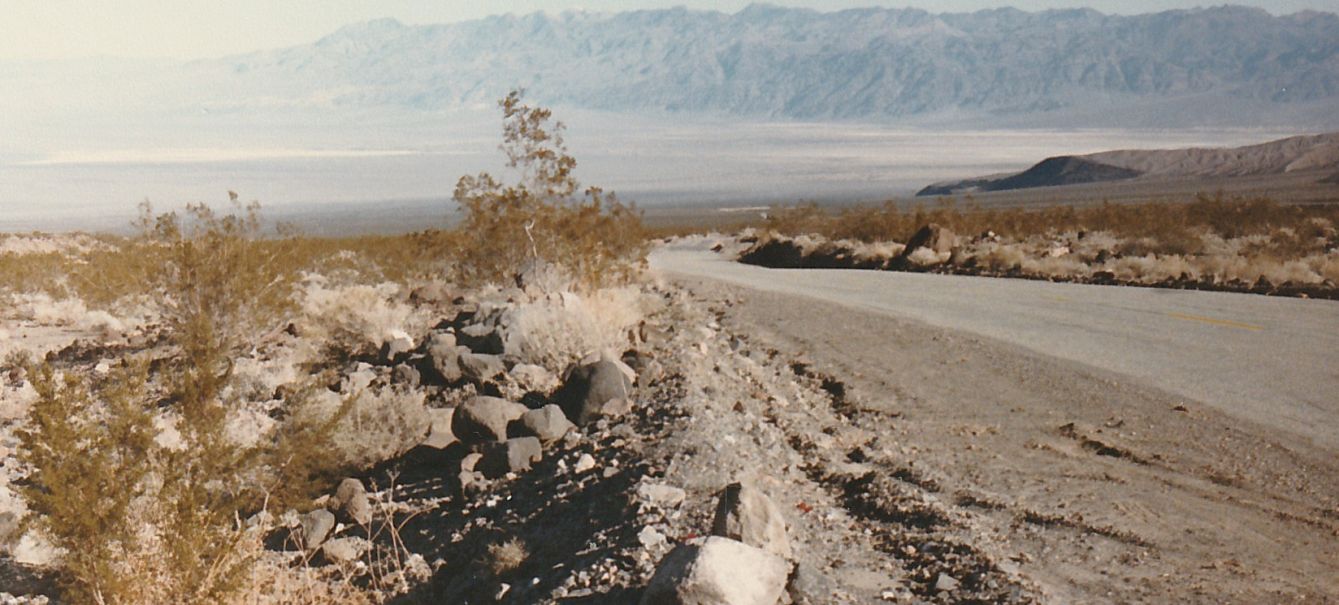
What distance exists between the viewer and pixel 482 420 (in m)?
8.62

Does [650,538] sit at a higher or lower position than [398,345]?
lower

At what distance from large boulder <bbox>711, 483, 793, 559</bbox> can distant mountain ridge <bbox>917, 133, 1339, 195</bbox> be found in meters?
154

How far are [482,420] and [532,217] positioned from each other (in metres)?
9.55

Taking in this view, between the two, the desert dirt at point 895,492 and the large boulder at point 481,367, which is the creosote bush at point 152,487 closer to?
the desert dirt at point 895,492

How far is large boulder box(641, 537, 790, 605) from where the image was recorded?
14.3ft

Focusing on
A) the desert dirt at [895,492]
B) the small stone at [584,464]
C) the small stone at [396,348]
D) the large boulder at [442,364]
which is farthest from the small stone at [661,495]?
the small stone at [396,348]

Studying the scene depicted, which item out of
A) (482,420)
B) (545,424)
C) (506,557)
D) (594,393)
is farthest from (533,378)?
(506,557)

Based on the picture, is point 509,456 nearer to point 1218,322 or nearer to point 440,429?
point 440,429

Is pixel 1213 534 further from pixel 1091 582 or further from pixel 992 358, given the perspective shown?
pixel 992 358

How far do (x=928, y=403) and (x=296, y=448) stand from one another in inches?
219

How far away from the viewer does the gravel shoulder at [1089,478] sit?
207 inches

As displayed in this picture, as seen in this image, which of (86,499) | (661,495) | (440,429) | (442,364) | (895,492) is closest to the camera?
(86,499)

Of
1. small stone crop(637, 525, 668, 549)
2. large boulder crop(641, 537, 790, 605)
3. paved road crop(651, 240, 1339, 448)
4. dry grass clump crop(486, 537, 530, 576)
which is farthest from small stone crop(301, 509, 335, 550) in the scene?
paved road crop(651, 240, 1339, 448)

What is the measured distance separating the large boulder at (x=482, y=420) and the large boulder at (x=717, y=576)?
13.4ft
